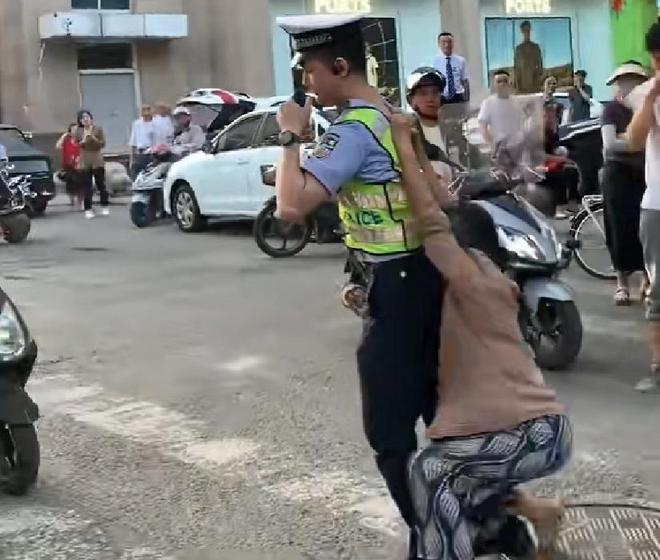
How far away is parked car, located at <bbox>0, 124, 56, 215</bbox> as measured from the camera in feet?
65.1

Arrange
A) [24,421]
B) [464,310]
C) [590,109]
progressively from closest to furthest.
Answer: [464,310] < [24,421] < [590,109]

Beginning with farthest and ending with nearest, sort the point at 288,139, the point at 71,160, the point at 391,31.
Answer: the point at 391,31
the point at 71,160
the point at 288,139

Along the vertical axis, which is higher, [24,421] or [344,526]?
[24,421]

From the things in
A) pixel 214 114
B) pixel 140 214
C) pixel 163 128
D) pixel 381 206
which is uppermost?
pixel 214 114

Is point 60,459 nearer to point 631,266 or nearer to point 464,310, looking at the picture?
point 464,310

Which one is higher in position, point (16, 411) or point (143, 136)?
point (143, 136)

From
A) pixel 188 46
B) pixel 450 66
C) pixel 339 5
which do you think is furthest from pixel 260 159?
pixel 339 5

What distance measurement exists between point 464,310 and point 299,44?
3.06 ft

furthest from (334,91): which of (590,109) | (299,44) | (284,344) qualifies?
(590,109)

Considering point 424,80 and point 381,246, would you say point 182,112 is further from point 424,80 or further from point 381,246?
point 381,246

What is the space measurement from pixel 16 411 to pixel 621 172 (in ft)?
15.3

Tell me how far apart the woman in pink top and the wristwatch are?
0.32 m

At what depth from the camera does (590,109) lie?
19750 mm

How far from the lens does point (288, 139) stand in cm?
346
